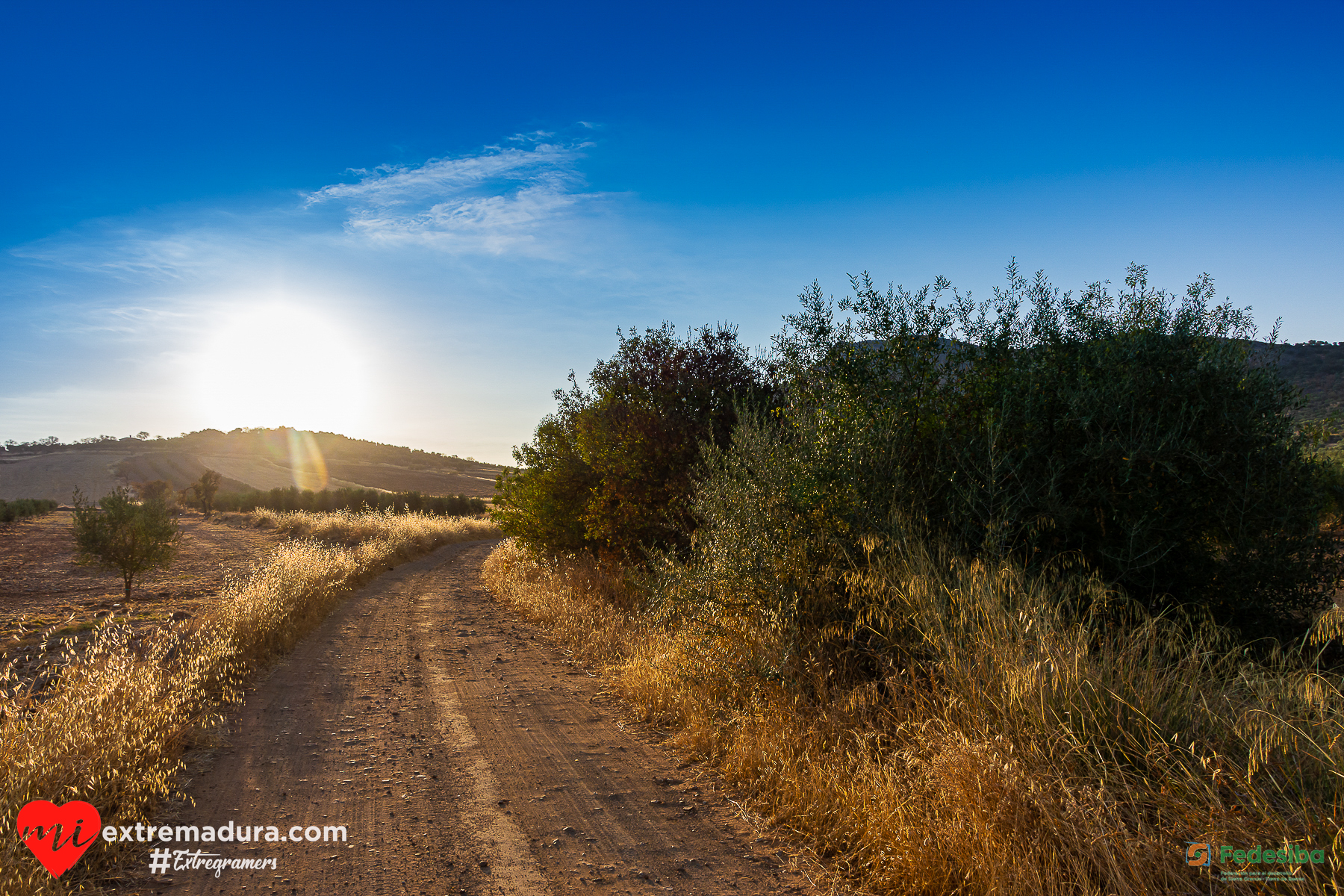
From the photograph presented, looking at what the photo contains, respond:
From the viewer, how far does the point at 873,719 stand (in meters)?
4.84

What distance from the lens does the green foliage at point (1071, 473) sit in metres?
5.92

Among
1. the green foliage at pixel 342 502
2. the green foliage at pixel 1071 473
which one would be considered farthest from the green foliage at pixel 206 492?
the green foliage at pixel 1071 473

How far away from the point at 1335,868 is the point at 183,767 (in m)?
7.16

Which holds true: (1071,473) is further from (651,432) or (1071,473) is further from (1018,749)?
(651,432)

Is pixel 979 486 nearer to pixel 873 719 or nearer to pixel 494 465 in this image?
pixel 873 719

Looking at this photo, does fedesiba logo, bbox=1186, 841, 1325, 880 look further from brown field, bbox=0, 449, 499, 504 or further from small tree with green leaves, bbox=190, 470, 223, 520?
brown field, bbox=0, 449, 499, 504

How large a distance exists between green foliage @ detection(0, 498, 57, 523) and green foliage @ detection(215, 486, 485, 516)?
855cm

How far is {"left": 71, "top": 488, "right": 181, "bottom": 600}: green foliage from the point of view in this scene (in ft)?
43.6

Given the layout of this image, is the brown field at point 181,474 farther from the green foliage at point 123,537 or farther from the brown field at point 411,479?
the green foliage at point 123,537

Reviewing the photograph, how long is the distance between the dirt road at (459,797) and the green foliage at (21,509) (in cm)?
3605

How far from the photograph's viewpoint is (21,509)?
34.1m

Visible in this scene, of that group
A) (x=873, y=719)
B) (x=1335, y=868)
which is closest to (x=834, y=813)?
(x=873, y=719)

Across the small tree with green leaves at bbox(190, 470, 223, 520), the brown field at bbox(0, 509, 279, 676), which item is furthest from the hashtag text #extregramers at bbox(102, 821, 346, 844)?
the small tree with green leaves at bbox(190, 470, 223, 520)

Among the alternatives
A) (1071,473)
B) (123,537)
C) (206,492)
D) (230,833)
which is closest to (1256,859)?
(1071,473)
